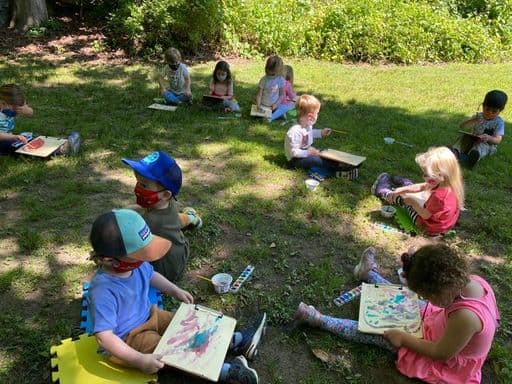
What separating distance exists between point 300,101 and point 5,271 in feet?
11.4

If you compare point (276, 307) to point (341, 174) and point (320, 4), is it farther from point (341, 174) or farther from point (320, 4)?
point (320, 4)

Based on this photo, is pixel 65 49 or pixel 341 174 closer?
pixel 341 174

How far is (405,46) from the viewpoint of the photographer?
10.5 meters

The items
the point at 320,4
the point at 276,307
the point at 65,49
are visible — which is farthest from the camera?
the point at 320,4

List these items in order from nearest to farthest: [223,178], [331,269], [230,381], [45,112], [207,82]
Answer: [230,381] → [331,269] → [223,178] → [45,112] → [207,82]

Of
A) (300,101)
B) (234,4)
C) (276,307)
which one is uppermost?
(234,4)

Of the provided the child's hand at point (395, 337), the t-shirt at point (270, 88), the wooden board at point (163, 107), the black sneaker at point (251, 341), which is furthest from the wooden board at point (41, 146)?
the child's hand at point (395, 337)

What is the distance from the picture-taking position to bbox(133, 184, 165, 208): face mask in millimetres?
3355

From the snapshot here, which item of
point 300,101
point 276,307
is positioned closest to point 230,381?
point 276,307

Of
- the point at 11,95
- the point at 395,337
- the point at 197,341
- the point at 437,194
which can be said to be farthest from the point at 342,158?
the point at 11,95

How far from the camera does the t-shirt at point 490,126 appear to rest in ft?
19.5

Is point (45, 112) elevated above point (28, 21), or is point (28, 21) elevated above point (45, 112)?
point (28, 21)

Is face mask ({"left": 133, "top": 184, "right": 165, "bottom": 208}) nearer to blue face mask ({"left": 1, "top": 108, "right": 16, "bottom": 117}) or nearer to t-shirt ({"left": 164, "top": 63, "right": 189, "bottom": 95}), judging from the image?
blue face mask ({"left": 1, "top": 108, "right": 16, "bottom": 117})

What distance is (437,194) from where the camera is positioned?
4.32 meters
